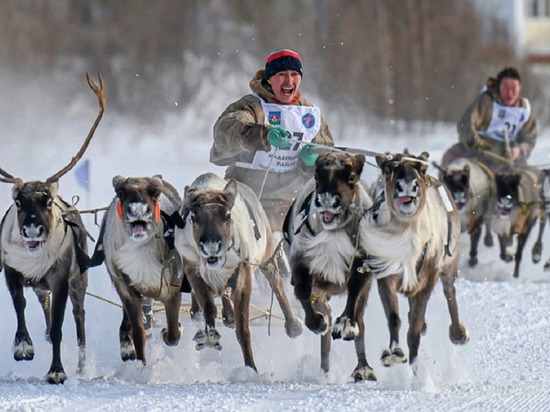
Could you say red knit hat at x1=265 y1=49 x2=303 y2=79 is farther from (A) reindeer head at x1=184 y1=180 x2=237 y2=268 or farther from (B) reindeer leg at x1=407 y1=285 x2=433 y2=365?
(B) reindeer leg at x1=407 y1=285 x2=433 y2=365

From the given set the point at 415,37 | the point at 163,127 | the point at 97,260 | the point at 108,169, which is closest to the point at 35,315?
the point at 97,260

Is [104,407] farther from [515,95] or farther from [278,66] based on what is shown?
[515,95]

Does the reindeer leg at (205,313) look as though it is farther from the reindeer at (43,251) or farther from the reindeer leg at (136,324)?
the reindeer at (43,251)

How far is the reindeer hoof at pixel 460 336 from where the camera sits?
31.1 ft

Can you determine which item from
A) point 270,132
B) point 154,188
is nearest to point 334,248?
point 270,132

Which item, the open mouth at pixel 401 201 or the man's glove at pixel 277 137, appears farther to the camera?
the man's glove at pixel 277 137

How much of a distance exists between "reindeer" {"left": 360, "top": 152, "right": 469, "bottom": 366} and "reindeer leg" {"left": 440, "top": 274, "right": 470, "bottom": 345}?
38.0 inches

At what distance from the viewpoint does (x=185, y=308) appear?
10.1 meters

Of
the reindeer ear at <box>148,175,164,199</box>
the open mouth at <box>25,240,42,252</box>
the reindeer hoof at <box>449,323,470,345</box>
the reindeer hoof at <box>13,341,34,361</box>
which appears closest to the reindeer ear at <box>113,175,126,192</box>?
the reindeer ear at <box>148,175,164,199</box>

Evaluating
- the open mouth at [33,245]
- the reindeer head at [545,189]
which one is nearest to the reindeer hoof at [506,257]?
the reindeer head at [545,189]

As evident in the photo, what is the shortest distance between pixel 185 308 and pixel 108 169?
33.7 ft

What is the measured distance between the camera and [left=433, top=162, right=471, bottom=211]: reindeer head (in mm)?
14312

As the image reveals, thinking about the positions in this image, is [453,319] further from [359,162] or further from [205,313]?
[205,313]

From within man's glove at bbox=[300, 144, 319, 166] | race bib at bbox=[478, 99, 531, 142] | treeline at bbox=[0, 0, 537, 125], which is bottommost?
man's glove at bbox=[300, 144, 319, 166]
